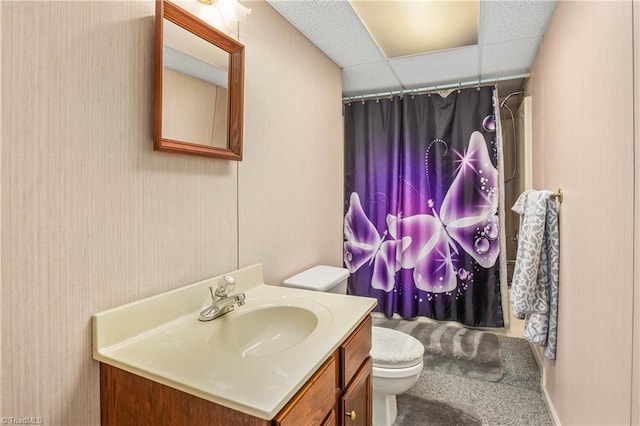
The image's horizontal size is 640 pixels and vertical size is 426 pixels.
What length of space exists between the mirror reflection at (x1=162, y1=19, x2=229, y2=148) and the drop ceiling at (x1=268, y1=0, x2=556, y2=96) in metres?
0.64

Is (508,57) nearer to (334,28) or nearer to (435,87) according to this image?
(435,87)

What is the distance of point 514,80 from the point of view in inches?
107

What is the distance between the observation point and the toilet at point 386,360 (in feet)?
5.23

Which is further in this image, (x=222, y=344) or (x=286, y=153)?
(x=286, y=153)

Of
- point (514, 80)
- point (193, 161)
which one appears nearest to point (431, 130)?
point (514, 80)

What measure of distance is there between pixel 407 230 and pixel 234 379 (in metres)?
2.36

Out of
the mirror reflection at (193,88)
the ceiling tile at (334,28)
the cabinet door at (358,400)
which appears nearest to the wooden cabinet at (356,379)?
the cabinet door at (358,400)

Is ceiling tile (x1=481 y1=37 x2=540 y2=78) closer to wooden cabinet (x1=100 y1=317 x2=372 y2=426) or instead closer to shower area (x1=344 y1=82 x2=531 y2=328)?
shower area (x1=344 y1=82 x2=531 y2=328)

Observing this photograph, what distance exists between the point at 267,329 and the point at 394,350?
0.79 metres

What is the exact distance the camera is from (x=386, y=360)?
1598 millimetres

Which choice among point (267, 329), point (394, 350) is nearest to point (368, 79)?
point (394, 350)

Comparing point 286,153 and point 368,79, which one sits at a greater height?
point 368,79

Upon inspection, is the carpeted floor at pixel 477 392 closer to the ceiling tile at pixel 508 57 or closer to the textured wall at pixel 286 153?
the textured wall at pixel 286 153

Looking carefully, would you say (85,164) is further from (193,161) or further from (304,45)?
(304,45)
